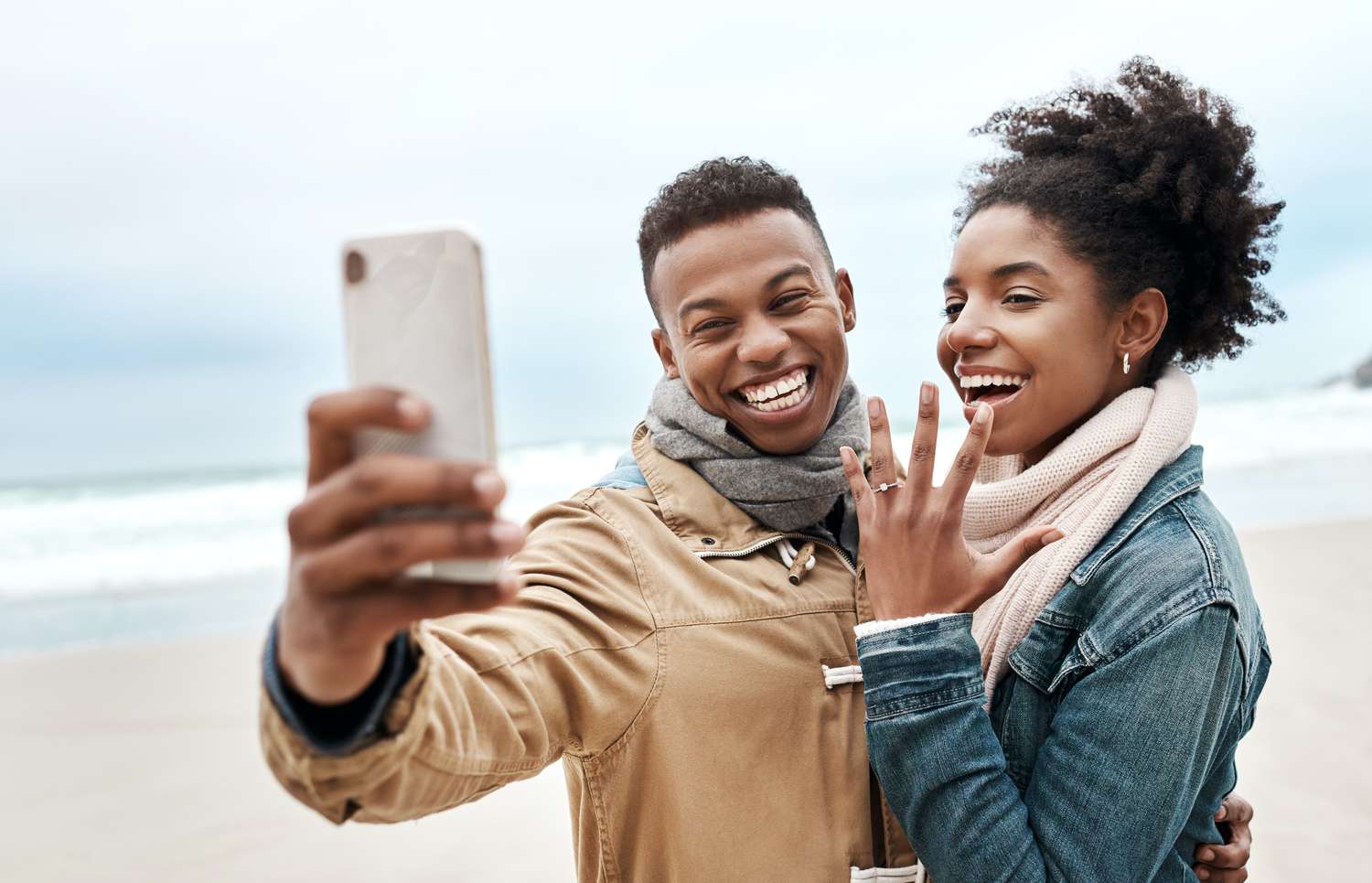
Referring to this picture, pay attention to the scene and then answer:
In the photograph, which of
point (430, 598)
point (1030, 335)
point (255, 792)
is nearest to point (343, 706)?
point (430, 598)

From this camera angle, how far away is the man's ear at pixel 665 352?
2529 mm

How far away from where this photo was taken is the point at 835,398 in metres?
2.37

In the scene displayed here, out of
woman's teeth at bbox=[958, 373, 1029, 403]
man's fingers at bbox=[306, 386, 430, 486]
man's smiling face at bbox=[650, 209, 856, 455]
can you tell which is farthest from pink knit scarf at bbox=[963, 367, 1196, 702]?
man's fingers at bbox=[306, 386, 430, 486]

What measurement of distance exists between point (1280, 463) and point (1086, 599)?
14686 mm

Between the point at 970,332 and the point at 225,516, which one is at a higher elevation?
the point at 970,332

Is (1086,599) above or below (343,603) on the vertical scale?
below

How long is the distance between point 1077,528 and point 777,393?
65cm

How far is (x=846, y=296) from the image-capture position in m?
2.63

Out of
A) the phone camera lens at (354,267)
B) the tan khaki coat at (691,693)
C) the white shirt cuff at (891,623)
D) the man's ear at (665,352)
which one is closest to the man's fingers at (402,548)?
the phone camera lens at (354,267)

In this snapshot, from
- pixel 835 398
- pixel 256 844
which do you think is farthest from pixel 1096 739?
pixel 256 844

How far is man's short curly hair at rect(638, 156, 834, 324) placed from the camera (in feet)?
7.55

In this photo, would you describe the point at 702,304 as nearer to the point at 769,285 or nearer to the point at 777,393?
the point at 769,285

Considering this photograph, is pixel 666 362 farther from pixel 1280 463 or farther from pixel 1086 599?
pixel 1280 463

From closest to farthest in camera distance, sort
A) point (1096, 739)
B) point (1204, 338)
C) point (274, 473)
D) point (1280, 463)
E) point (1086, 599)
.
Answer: point (1096, 739) < point (1086, 599) < point (1204, 338) < point (1280, 463) < point (274, 473)
